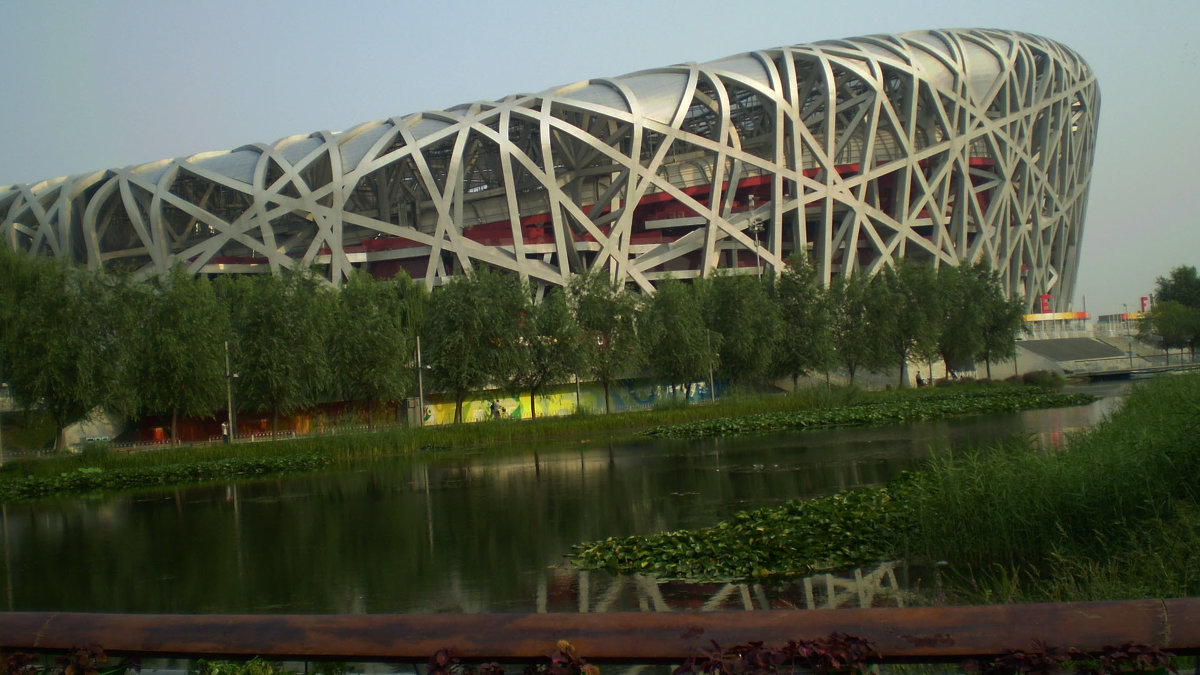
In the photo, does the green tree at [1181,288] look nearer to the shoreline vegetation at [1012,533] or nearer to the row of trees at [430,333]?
the row of trees at [430,333]

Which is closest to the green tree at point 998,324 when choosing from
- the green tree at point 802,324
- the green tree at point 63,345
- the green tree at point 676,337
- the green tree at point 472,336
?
the green tree at point 802,324

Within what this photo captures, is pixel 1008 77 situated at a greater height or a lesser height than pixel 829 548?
greater

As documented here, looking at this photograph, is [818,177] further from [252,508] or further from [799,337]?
[252,508]

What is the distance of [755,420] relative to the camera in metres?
29.6

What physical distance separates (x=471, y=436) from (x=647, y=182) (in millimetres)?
25318

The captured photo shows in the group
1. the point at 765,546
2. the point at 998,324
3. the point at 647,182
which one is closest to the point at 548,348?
the point at 647,182

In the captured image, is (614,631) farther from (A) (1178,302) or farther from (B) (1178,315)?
(A) (1178,302)

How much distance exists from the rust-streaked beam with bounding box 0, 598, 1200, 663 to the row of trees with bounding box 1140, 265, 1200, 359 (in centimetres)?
6196

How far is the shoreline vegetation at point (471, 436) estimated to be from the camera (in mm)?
23625

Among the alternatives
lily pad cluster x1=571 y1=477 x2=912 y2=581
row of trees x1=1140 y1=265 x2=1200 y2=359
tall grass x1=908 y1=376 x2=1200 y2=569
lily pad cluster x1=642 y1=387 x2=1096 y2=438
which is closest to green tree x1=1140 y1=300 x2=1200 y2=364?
row of trees x1=1140 y1=265 x2=1200 y2=359

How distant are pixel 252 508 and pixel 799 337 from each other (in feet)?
97.8

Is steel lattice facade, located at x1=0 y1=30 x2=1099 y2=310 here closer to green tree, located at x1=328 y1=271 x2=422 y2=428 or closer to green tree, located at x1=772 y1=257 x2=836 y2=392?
green tree, located at x1=772 y1=257 x2=836 y2=392

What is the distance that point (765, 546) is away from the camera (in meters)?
9.64

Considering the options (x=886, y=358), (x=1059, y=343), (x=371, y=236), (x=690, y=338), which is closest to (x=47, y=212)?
(x=371, y=236)
